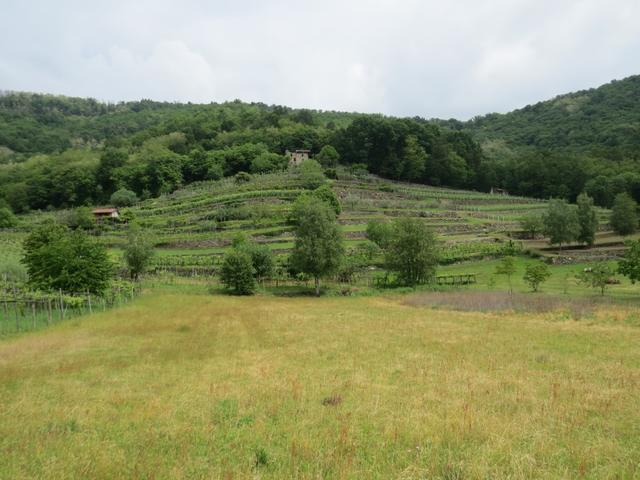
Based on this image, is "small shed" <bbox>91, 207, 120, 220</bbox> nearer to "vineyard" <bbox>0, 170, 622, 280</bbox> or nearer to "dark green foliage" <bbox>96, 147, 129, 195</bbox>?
"vineyard" <bbox>0, 170, 622, 280</bbox>

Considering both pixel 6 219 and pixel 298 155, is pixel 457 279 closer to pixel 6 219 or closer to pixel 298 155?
pixel 298 155

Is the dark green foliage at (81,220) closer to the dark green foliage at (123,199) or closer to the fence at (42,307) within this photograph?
the dark green foliage at (123,199)

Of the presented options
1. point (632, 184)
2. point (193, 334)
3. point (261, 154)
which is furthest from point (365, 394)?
point (261, 154)

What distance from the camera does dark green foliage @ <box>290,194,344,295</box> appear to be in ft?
161

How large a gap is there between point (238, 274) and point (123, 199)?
2874 inches

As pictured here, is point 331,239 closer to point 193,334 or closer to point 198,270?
point 198,270

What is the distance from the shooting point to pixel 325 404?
11.5m

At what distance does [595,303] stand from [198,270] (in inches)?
1788

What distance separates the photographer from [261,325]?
1078 inches

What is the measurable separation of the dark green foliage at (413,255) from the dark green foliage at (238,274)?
57.2ft

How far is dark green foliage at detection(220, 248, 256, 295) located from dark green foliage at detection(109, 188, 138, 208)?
71.0 metres

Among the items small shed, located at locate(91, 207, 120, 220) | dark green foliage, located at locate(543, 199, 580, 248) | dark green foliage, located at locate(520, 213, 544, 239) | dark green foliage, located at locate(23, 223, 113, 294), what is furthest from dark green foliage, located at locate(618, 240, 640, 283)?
small shed, located at locate(91, 207, 120, 220)

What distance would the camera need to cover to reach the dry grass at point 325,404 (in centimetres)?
791

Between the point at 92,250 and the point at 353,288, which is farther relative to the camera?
the point at 353,288
